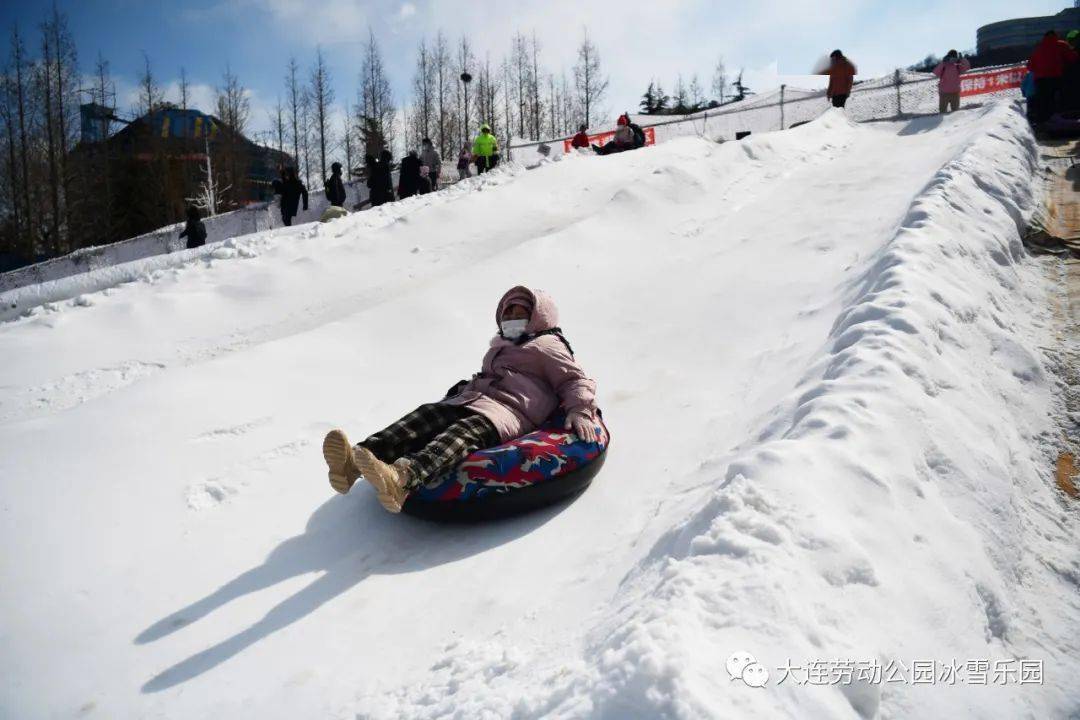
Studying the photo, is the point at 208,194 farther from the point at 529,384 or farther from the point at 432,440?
the point at 432,440

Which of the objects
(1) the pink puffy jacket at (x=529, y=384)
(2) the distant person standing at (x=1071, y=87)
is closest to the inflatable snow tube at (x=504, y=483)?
(1) the pink puffy jacket at (x=529, y=384)

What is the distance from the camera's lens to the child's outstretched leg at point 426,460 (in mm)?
3203

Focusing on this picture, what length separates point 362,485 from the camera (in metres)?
4.24

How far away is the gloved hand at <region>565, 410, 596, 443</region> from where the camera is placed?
3.88 metres

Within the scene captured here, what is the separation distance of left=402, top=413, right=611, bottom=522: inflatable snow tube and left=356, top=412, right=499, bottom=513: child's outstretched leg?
3.1 inches

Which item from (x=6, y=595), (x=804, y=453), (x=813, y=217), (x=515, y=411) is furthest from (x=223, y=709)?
(x=813, y=217)

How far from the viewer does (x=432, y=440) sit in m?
3.77

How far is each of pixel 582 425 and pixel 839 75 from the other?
15184 millimetres

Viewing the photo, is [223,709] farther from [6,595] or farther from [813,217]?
[813,217]

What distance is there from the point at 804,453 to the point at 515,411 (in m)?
1.92

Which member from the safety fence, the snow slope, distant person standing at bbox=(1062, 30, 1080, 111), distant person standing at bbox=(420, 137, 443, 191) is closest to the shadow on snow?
the snow slope

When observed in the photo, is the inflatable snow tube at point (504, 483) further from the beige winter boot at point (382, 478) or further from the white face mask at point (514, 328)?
the white face mask at point (514, 328)

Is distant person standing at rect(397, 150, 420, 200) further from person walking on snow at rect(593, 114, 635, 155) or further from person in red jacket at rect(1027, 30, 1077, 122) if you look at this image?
person in red jacket at rect(1027, 30, 1077, 122)

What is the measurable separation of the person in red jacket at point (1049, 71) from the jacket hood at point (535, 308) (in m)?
13.3
